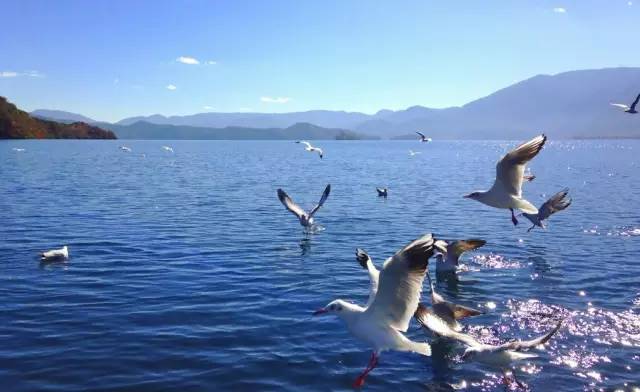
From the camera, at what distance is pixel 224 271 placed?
18703 millimetres

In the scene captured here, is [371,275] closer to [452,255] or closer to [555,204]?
[452,255]

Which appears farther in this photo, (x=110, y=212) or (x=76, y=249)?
(x=110, y=212)

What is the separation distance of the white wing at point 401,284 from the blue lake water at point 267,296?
1.70 meters

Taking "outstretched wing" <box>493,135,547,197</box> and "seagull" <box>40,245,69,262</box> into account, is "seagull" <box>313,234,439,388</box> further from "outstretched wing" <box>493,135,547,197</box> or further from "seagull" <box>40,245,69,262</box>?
"seagull" <box>40,245,69,262</box>

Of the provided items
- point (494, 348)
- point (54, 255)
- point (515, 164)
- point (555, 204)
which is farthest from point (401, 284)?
point (555, 204)

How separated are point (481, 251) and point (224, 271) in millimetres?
10919

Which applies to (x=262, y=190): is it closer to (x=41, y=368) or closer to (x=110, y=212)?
(x=110, y=212)

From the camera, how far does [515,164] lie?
58.1 ft

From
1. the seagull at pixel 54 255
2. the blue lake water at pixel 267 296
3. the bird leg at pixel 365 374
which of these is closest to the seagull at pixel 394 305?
the bird leg at pixel 365 374

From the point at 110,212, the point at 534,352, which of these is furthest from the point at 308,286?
the point at 110,212

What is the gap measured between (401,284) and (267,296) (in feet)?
24.5

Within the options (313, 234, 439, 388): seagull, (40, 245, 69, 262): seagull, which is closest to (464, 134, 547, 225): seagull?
(313, 234, 439, 388): seagull

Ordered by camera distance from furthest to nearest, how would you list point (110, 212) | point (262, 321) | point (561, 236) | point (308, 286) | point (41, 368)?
point (110, 212), point (561, 236), point (308, 286), point (262, 321), point (41, 368)

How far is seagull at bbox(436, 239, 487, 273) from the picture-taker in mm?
17828
